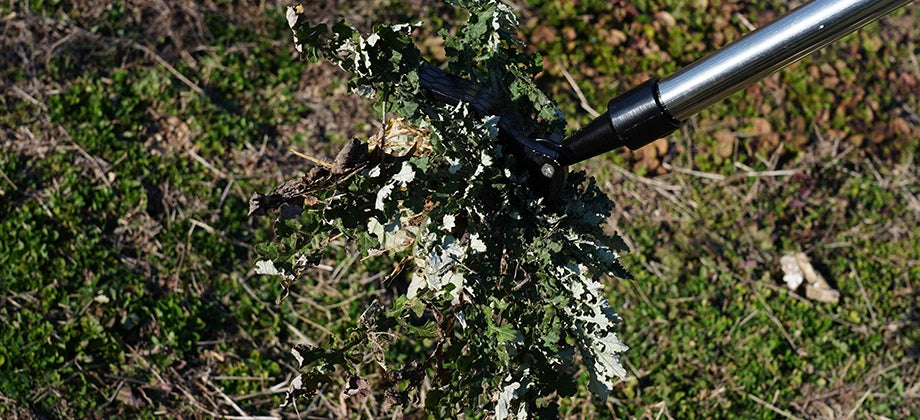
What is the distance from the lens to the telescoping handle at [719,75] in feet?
5.11

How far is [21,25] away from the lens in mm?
3830

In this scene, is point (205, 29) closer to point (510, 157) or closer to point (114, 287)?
point (114, 287)

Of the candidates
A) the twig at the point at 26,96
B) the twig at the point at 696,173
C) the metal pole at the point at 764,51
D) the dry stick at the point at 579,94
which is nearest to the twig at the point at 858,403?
the twig at the point at 696,173

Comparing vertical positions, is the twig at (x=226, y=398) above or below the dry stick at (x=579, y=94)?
below

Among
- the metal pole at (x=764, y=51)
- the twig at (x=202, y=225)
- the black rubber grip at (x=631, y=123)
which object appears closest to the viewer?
the metal pole at (x=764, y=51)

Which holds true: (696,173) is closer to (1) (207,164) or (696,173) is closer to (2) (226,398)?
(1) (207,164)

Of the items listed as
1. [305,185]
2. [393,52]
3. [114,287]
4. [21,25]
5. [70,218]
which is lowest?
[114,287]

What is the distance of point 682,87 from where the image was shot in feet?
5.69

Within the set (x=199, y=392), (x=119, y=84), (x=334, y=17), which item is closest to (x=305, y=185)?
(x=199, y=392)

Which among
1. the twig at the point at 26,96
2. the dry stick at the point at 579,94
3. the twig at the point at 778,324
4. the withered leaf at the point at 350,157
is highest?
the dry stick at the point at 579,94

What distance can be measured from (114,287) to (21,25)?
4.52ft

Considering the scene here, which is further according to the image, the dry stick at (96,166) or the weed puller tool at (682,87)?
the dry stick at (96,166)

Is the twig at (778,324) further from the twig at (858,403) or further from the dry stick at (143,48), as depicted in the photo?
the dry stick at (143,48)

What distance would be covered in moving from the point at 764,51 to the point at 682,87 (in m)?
0.17
